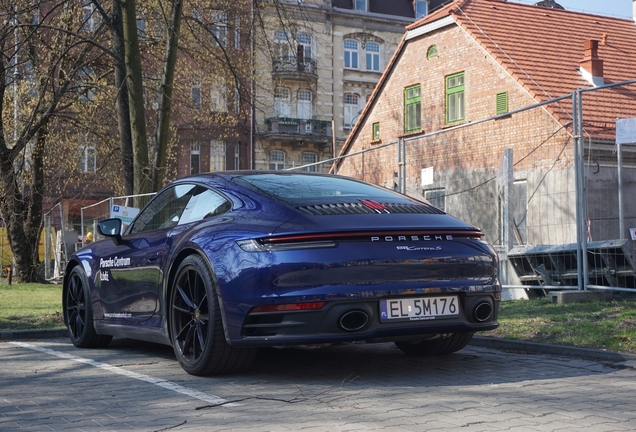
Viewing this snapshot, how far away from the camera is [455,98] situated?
96.6 ft

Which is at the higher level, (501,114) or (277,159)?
(277,159)

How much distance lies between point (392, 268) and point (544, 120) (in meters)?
8.82

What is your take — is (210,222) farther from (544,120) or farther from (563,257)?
(544,120)

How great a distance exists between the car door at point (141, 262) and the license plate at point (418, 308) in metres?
1.89

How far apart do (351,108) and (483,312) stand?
51241 mm

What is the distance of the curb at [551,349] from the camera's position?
22.0 ft

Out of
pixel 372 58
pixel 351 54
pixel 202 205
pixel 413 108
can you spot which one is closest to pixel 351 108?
pixel 351 54

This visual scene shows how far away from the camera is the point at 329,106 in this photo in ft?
184

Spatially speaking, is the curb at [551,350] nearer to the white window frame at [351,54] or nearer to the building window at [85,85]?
the building window at [85,85]

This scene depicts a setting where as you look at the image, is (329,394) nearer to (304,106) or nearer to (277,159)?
(277,159)

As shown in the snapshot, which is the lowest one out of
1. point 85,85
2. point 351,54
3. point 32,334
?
point 32,334

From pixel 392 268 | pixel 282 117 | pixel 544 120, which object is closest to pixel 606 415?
pixel 392 268

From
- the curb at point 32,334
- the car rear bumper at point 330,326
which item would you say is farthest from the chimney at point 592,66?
the car rear bumper at point 330,326

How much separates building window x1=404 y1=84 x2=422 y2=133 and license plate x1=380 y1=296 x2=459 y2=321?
2560cm
